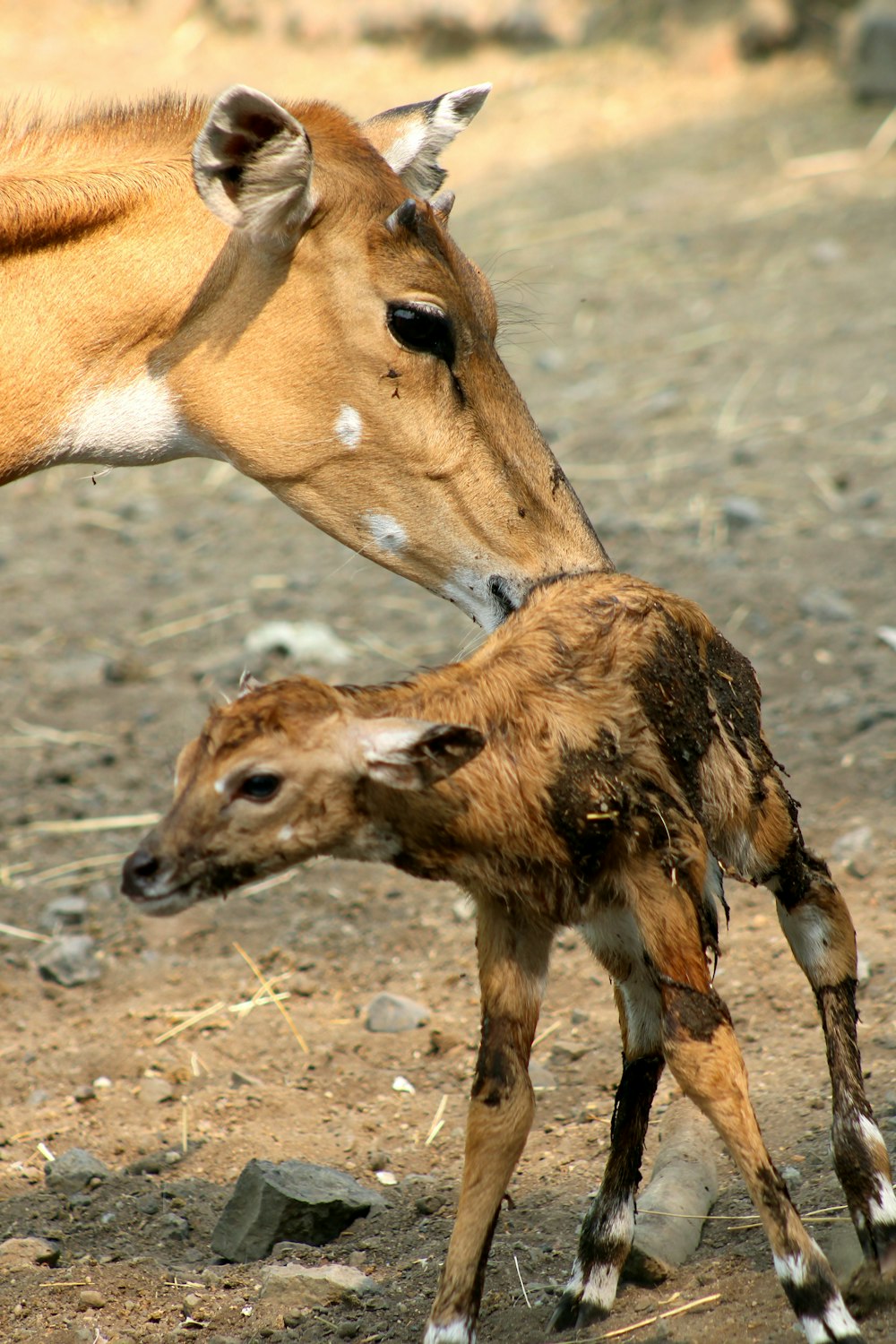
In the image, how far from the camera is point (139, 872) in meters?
3.05

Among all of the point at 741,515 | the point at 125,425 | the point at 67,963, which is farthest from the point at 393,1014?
the point at 741,515

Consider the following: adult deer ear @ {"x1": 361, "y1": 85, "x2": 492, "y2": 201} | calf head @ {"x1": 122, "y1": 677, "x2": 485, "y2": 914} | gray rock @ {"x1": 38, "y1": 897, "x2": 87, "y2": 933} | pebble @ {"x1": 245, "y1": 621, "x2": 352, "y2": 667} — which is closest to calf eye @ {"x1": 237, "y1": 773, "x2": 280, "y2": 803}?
calf head @ {"x1": 122, "y1": 677, "x2": 485, "y2": 914}

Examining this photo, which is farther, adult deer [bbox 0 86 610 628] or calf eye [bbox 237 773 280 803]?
adult deer [bbox 0 86 610 628]

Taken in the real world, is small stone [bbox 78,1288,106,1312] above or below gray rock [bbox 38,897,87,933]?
above

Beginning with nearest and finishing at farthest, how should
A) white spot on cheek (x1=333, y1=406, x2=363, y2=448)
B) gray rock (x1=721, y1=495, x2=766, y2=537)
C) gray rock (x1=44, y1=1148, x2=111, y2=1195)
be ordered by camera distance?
gray rock (x1=44, y1=1148, x2=111, y2=1195), white spot on cheek (x1=333, y1=406, x2=363, y2=448), gray rock (x1=721, y1=495, x2=766, y2=537)

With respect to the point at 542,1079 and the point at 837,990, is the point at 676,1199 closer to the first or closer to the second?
the point at 837,990

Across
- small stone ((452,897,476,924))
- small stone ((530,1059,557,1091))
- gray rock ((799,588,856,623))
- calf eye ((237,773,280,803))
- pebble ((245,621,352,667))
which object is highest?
calf eye ((237,773,280,803))

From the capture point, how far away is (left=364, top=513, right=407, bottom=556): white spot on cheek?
15.6ft

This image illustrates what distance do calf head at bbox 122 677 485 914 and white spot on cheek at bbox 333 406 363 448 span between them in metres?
1.66

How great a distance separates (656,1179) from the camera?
4180 mm

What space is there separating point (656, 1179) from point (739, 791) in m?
1.12

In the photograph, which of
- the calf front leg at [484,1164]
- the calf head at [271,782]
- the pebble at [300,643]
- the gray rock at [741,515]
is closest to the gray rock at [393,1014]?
the calf front leg at [484,1164]

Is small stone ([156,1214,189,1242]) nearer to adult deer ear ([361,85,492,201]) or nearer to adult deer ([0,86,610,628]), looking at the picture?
adult deer ([0,86,610,628])

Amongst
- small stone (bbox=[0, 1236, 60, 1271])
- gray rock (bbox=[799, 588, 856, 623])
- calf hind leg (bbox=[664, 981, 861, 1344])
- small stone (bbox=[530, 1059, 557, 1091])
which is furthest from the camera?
gray rock (bbox=[799, 588, 856, 623])
